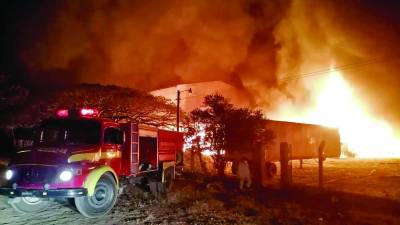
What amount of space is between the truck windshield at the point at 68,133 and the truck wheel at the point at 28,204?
54.3 inches

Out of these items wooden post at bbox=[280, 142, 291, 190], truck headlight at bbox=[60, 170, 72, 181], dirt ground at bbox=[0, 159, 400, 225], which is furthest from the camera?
wooden post at bbox=[280, 142, 291, 190]

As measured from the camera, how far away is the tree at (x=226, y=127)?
16.5 meters

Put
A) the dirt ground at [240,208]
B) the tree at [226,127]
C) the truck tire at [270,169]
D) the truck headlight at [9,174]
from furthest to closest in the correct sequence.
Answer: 1. the truck tire at [270,169]
2. the tree at [226,127]
3. the dirt ground at [240,208]
4. the truck headlight at [9,174]

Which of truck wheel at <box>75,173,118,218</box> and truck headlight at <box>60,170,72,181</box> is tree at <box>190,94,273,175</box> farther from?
truck headlight at <box>60,170,72,181</box>

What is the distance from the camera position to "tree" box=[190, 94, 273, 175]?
1650cm

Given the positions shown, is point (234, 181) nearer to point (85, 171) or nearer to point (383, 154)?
point (85, 171)

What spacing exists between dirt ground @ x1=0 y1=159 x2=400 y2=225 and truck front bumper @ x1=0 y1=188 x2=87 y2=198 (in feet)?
2.26

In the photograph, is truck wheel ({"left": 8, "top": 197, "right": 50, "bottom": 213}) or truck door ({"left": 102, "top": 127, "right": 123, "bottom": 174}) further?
truck door ({"left": 102, "top": 127, "right": 123, "bottom": 174})

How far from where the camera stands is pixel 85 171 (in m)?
8.27

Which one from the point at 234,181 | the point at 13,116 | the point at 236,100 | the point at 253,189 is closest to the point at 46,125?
the point at 253,189

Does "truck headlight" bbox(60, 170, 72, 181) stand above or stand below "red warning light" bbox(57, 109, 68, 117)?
below

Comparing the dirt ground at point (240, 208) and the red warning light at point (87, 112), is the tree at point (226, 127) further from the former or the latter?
the red warning light at point (87, 112)

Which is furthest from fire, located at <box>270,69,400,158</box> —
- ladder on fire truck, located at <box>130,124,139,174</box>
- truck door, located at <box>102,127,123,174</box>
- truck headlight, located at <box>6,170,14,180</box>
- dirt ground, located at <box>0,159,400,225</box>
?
truck headlight, located at <box>6,170,14,180</box>

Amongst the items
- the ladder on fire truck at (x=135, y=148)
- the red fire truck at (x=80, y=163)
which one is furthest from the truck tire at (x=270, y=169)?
the ladder on fire truck at (x=135, y=148)
